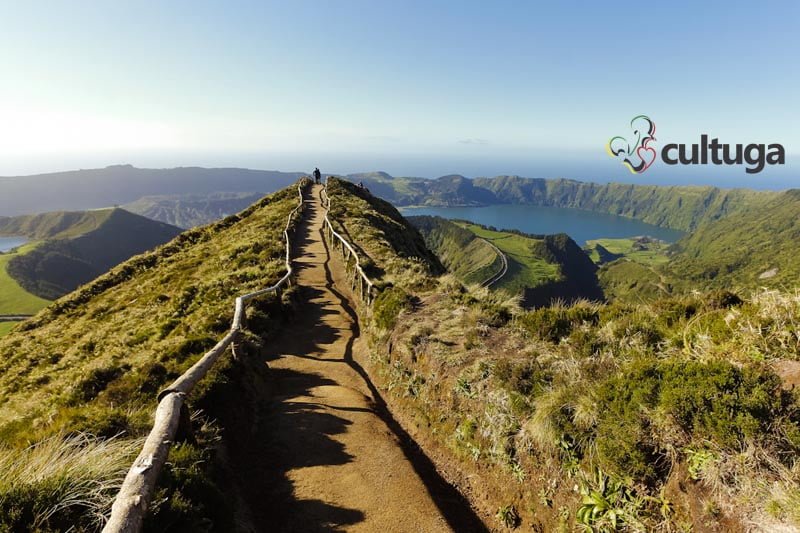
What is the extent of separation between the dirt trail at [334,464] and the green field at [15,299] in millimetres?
145639

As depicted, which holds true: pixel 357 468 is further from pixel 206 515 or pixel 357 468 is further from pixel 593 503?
pixel 593 503

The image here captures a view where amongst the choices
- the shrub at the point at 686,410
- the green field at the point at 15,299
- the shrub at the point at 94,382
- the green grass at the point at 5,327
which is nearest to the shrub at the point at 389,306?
the shrub at the point at 686,410

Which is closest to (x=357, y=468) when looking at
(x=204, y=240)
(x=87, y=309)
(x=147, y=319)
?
(x=147, y=319)

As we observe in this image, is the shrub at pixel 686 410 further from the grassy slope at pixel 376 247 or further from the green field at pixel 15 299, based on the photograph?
the green field at pixel 15 299

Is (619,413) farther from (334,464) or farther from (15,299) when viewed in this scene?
(15,299)

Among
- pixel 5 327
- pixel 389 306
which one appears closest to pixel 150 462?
pixel 389 306

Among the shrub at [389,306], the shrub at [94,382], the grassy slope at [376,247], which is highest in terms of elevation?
the grassy slope at [376,247]

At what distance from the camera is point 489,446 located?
7.45 m

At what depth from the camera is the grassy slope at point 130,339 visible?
294 inches

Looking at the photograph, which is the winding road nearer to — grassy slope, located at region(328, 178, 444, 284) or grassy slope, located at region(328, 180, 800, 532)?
grassy slope, located at region(328, 178, 444, 284)

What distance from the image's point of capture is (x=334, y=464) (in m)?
7.90

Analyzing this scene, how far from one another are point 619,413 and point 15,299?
585ft

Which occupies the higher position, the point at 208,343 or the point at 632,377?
the point at 632,377

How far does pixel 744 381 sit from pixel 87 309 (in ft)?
107
